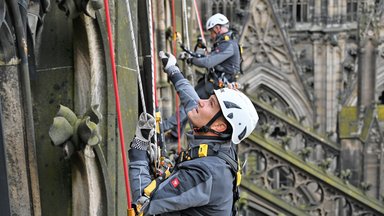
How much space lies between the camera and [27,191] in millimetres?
3506

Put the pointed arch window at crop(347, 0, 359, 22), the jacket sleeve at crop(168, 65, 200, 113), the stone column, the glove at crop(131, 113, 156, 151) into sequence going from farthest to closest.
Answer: the pointed arch window at crop(347, 0, 359, 22)
the stone column
the jacket sleeve at crop(168, 65, 200, 113)
the glove at crop(131, 113, 156, 151)

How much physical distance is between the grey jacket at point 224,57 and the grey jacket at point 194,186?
4105 mm

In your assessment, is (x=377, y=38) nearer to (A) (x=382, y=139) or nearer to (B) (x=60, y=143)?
(A) (x=382, y=139)

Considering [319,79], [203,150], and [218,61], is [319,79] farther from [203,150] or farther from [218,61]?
[203,150]

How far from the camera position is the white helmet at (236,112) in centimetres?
351

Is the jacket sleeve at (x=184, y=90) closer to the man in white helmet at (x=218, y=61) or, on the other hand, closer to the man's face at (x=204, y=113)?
the man's face at (x=204, y=113)

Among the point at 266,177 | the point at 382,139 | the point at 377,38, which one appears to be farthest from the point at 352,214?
the point at 377,38

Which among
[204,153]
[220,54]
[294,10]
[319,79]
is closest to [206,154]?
[204,153]

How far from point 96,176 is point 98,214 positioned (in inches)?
7.7

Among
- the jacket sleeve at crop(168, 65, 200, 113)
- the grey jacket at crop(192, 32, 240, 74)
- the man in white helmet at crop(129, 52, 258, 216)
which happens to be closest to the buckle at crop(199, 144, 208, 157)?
the man in white helmet at crop(129, 52, 258, 216)

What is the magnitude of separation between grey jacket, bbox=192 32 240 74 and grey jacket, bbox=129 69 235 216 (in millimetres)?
4105

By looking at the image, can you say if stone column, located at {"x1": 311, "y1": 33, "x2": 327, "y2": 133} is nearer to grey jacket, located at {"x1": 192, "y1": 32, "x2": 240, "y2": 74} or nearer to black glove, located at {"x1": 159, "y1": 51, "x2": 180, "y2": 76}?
grey jacket, located at {"x1": 192, "y1": 32, "x2": 240, "y2": 74}

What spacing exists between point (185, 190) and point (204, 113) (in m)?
0.35

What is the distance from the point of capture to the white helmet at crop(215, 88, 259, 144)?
138 inches
